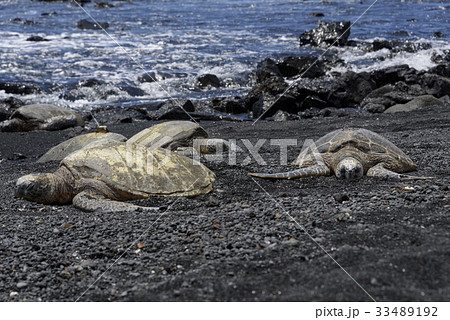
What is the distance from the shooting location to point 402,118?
9930 mm

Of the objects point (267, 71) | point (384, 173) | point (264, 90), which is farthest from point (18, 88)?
point (384, 173)

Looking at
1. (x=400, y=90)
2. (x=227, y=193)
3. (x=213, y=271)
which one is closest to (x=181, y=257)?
(x=213, y=271)

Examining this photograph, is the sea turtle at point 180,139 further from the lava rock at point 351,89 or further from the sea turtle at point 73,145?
the lava rock at point 351,89

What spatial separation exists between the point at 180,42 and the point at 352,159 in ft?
56.1

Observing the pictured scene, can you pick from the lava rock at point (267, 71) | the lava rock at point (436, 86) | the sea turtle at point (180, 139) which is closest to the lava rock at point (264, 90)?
the lava rock at point (267, 71)

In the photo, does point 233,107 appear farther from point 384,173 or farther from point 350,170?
point 384,173

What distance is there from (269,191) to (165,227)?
1.45m

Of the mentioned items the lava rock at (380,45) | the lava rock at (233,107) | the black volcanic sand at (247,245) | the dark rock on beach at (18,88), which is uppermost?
the black volcanic sand at (247,245)

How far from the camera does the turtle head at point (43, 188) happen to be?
5.24 metres

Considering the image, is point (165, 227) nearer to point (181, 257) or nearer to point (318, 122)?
point (181, 257)

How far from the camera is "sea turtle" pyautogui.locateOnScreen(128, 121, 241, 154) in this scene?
759 centimetres

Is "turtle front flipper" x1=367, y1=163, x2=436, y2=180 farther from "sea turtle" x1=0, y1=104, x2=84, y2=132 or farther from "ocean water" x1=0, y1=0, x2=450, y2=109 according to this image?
"ocean water" x1=0, y1=0, x2=450, y2=109

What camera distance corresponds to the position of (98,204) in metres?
5.03

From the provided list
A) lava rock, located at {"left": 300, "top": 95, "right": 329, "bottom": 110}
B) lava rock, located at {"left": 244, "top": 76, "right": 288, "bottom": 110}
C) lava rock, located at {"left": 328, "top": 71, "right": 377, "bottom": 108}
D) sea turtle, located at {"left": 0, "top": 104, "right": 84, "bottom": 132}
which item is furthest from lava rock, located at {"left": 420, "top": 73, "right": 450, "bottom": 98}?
sea turtle, located at {"left": 0, "top": 104, "right": 84, "bottom": 132}
